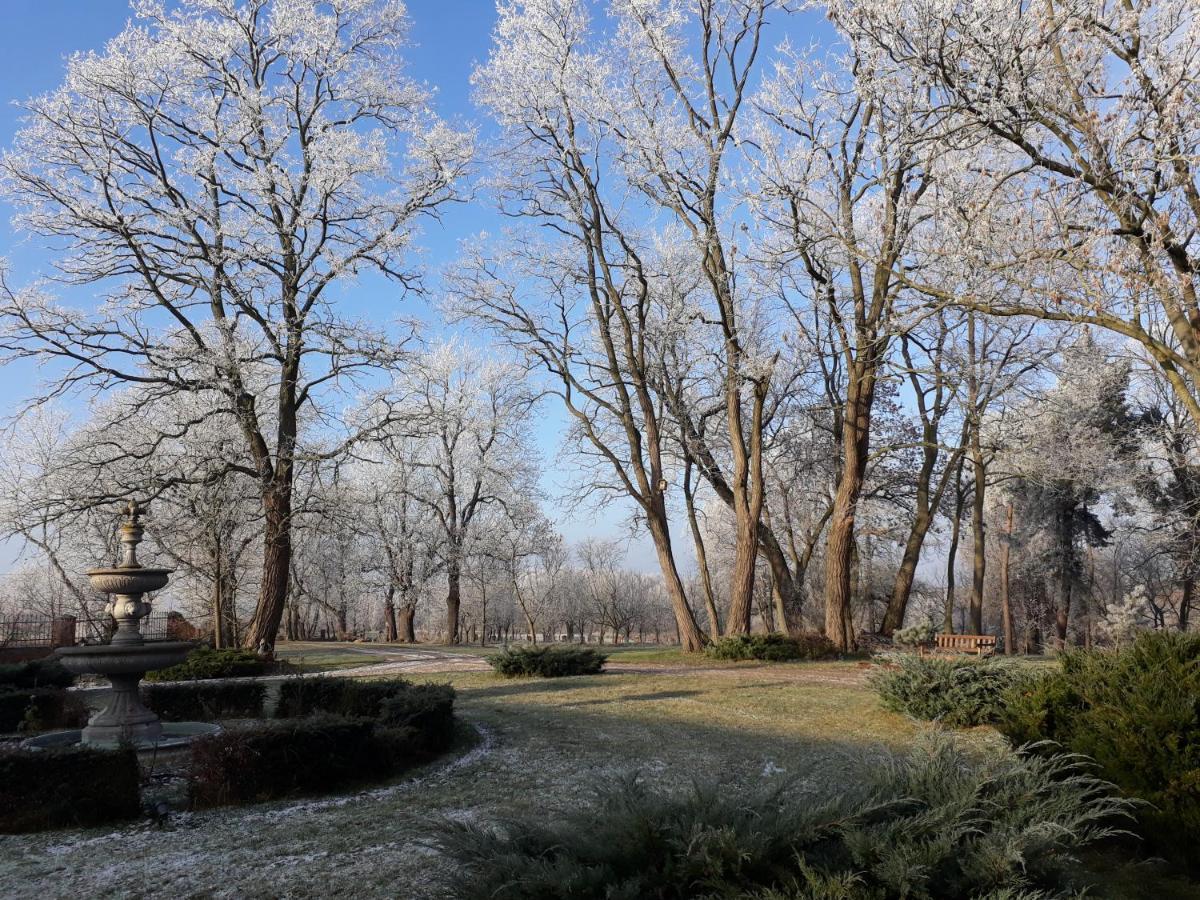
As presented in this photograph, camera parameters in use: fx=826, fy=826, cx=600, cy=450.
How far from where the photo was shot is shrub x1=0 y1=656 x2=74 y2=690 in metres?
12.5

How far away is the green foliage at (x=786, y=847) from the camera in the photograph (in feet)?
10.6

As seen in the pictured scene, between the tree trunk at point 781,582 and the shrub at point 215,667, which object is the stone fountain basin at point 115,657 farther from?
the tree trunk at point 781,582

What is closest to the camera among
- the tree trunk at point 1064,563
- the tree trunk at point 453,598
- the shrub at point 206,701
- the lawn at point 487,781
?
the lawn at point 487,781

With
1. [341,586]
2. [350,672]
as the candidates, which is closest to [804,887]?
[350,672]

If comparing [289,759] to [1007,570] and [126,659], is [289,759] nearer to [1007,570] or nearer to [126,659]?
[126,659]

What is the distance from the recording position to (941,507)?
26.0m

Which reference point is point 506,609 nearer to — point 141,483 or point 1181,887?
point 141,483

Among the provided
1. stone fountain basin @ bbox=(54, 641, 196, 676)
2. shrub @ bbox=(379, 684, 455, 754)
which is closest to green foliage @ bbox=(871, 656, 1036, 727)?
shrub @ bbox=(379, 684, 455, 754)

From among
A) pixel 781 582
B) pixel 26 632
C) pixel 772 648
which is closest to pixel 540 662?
pixel 772 648

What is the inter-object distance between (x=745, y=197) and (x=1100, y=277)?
5.04 meters

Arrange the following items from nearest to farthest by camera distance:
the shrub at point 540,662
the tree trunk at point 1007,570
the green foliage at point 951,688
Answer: the green foliage at point 951,688
the shrub at point 540,662
the tree trunk at point 1007,570

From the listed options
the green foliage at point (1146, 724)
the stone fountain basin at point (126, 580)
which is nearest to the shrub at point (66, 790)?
the stone fountain basin at point (126, 580)

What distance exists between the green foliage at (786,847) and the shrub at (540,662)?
33.1ft

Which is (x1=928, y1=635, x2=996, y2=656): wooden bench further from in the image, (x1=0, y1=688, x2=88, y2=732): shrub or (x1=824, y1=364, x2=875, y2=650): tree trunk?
(x1=0, y1=688, x2=88, y2=732): shrub
